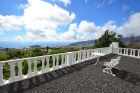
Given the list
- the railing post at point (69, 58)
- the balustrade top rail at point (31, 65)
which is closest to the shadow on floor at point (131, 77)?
the railing post at point (69, 58)

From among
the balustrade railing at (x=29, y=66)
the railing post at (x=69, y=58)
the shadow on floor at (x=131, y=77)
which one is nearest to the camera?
the balustrade railing at (x=29, y=66)

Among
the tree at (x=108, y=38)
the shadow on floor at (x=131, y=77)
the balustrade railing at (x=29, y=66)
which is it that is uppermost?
the tree at (x=108, y=38)

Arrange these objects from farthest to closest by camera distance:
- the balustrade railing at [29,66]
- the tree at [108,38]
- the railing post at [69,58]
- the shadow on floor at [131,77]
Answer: the tree at [108,38] < the railing post at [69,58] < the shadow on floor at [131,77] < the balustrade railing at [29,66]

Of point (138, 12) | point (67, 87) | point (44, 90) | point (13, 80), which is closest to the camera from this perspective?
point (44, 90)

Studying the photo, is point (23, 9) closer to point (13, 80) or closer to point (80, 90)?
point (13, 80)

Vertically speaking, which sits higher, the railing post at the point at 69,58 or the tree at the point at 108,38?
the tree at the point at 108,38

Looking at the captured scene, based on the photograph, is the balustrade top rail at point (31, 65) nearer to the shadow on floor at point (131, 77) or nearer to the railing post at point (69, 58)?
the railing post at point (69, 58)

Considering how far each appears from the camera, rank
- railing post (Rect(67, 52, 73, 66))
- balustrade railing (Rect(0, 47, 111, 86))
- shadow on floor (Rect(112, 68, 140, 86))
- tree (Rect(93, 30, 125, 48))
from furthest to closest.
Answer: tree (Rect(93, 30, 125, 48))
railing post (Rect(67, 52, 73, 66))
shadow on floor (Rect(112, 68, 140, 86))
balustrade railing (Rect(0, 47, 111, 86))

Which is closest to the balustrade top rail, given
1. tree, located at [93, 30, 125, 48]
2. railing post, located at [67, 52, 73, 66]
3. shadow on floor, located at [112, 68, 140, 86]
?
railing post, located at [67, 52, 73, 66]

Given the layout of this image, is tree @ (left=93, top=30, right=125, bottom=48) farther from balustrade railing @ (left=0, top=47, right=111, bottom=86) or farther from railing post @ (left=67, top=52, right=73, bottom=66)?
railing post @ (left=67, top=52, right=73, bottom=66)

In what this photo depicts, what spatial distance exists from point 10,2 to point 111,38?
12.4 meters

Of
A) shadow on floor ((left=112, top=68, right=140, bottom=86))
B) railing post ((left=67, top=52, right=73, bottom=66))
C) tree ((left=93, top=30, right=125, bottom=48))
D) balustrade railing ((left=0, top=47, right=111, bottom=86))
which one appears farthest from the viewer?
tree ((left=93, top=30, right=125, bottom=48))

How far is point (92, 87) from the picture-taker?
9.82 ft

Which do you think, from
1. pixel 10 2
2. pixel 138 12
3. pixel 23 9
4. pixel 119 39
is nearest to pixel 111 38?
pixel 119 39
